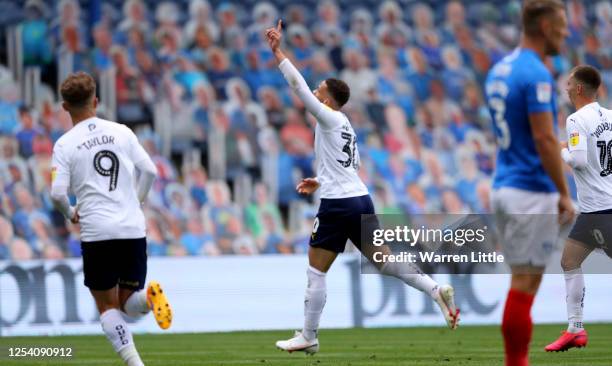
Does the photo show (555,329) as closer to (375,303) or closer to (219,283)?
(375,303)

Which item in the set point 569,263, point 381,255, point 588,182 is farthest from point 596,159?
point 381,255

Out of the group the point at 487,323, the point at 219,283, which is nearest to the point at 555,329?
the point at 487,323

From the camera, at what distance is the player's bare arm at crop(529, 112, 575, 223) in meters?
6.87

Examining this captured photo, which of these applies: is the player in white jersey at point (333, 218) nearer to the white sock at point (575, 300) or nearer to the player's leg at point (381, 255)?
the player's leg at point (381, 255)

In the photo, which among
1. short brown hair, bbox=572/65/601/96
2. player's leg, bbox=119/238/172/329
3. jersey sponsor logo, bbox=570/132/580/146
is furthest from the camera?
short brown hair, bbox=572/65/601/96

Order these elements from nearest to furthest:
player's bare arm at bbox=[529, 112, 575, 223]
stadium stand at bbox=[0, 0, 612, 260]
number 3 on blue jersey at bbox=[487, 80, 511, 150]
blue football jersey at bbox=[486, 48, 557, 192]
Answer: player's bare arm at bbox=[529, 112, 575, 223], blue football jersey at bbox=[486, 48, 557, 192], number 3 on blue jersey at bbox=[487, 80, 511, 150], stadium stand at bbox=[0, 0, 612, 260]

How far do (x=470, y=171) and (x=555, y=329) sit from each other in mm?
5809

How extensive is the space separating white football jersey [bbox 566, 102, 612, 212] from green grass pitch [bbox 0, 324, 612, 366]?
1413mm

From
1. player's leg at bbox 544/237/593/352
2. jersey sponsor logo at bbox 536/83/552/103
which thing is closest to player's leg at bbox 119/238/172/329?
jersey sponsor logo at bbox 536/83/552/103

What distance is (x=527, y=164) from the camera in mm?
7141

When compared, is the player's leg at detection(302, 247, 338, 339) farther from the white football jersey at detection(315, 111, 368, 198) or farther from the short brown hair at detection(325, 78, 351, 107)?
the short brown hair at detection(325, 78, 351, 107)

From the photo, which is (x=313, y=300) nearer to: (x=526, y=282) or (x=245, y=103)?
(x=526, y=282)

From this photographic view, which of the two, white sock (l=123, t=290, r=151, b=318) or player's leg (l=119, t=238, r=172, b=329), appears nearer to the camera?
player's leg (l=119, t=238, r=172, b=329)

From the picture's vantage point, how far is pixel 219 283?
16141 mm
